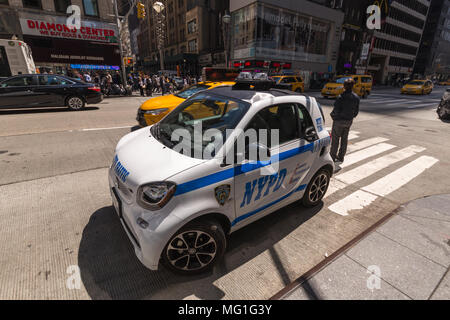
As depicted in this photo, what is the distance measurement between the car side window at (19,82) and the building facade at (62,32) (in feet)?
46.5

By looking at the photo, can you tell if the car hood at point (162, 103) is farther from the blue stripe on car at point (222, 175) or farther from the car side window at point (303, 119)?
the blue stripe on car at point (222, 175)

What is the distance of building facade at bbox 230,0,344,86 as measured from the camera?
31.6m

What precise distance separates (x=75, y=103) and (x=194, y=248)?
37.5 feet

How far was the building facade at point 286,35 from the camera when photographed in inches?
1244

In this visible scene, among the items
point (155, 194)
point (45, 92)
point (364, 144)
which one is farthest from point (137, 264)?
point (45, 92)

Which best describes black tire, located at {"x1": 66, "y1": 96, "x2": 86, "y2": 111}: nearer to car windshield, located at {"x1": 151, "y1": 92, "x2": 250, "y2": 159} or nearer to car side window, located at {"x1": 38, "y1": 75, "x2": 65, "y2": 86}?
car side window, located at {"x1": 38, "y1": 75, "x2": 65, "y2": 86}

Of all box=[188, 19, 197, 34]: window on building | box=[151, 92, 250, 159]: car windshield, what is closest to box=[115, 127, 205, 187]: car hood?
box=[151, 92, 250, 159]: car windshield

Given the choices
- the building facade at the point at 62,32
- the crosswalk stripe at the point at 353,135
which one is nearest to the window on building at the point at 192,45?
the building facade at the point at 62,32

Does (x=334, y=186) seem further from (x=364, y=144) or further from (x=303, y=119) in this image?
(x=364, y=144)

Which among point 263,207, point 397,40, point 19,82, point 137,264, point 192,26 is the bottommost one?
point 137,264

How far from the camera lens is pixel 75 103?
10688 millimetres

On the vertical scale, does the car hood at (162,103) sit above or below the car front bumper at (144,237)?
above
